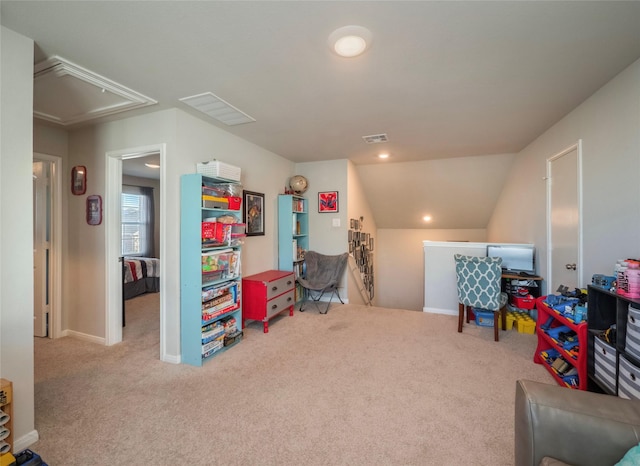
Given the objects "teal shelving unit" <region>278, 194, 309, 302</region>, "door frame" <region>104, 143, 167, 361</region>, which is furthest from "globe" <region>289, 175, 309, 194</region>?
"door frame" <region>104, 143, 167, 361</region>

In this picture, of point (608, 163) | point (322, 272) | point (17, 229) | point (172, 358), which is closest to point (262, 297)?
point (172, 358)

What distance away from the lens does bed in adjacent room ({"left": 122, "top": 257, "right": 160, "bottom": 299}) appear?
482 centimetres

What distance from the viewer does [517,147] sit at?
12.6ft

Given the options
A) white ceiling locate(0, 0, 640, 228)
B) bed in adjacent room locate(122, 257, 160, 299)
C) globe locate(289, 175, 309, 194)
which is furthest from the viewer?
bed in adjacent room locate(122, 257, 160, 299)

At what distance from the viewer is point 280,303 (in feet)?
11.5

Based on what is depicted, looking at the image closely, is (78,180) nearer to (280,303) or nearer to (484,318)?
(280,303)

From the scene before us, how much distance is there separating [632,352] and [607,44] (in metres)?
1.79

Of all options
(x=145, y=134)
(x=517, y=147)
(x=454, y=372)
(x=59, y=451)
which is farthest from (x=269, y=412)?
(x=517, y=147)

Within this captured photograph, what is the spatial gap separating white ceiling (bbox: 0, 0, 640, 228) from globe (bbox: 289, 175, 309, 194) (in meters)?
1.53

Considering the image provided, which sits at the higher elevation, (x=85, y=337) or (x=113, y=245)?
(x=113, y=245)

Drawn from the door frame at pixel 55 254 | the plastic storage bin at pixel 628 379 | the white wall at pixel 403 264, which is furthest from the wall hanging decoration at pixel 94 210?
the white wall at pixel 403 264

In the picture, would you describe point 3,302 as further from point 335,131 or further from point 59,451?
point 335,131

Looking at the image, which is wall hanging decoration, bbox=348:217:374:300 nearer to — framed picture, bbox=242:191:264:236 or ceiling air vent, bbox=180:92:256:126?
framed picture, bbox=242:191:264:236

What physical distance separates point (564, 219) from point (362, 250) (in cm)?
294
